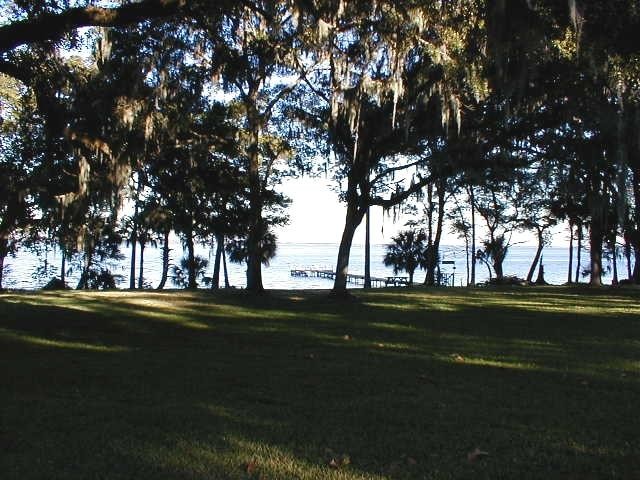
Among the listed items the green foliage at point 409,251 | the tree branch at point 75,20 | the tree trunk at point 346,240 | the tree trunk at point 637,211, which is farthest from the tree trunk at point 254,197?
the green foliage at point 409,251

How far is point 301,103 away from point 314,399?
44.5 feet

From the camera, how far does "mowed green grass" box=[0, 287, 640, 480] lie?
3.99m

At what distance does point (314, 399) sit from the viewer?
576 centimetres

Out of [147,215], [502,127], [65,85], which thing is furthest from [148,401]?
[147,215]

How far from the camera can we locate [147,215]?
1888 cm

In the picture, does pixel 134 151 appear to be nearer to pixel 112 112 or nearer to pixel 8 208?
pixel 112 112

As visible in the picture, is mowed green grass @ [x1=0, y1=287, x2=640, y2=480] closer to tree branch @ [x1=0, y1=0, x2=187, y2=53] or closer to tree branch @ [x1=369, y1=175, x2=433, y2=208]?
tree branch @ [x1=0, y1=0, x2=187, y2=53]

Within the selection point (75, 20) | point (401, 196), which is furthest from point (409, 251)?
point (75, 20)

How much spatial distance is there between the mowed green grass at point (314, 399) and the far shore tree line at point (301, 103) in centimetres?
316

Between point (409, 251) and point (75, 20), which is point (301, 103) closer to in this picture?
point (75, 20)

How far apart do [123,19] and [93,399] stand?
4.67 metres

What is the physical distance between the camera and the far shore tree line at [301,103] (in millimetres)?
8617

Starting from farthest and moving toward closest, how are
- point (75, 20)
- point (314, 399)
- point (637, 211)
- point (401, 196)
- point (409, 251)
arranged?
1. point (409, 251)
2. point (637, 211)
3. point (401, 196)
4. point (75, 20)
5. point (314, 399)

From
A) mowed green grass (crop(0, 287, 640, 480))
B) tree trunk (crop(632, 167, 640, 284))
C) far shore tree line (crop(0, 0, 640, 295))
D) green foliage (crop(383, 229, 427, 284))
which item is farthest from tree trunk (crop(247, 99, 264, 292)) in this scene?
green foliage (crop(383, 229, 427, 284))
